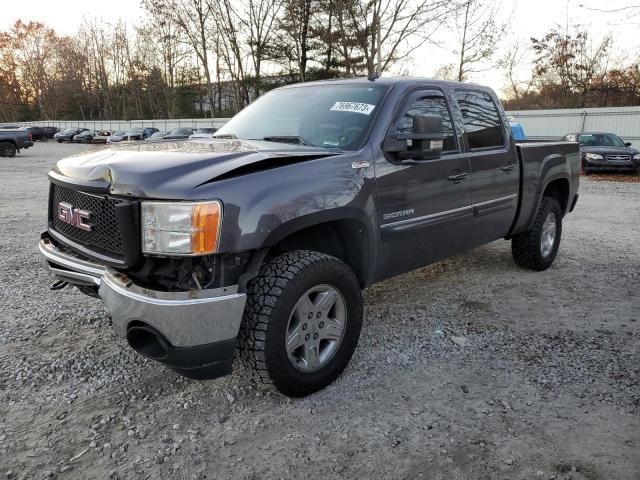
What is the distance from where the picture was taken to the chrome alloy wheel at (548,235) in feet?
17.9

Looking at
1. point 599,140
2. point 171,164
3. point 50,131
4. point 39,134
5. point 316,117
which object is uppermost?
point 50,131

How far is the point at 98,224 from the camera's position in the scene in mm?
2781

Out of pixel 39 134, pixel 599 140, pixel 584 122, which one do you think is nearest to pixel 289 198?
pixel 599 140

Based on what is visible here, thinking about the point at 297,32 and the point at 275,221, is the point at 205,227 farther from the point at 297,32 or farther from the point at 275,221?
the point at 297,32

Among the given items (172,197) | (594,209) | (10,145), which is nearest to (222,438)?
(172,197)

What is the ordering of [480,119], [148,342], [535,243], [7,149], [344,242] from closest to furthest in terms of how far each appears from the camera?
[148,342], [344,242], [480,119], [535,243], [7,149]

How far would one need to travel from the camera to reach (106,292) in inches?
103

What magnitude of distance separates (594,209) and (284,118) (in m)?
8.67

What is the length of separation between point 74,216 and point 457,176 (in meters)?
2.76

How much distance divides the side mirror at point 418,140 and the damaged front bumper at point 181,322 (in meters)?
1.53

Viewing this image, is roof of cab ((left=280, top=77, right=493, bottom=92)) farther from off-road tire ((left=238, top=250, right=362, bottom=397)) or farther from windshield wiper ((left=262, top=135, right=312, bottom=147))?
off-road tire ((left=238, top=250, right=362, bottom=397))

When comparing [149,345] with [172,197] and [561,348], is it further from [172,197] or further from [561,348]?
[561,348]

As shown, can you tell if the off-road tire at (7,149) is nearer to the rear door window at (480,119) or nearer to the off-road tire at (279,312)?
the rear door window at (480,119)

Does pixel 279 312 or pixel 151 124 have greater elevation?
pixel 151 124
